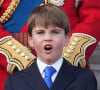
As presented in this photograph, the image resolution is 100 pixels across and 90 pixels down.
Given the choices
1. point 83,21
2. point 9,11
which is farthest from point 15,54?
point 83,21

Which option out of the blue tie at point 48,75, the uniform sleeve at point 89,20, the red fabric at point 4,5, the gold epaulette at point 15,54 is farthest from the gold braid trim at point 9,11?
the blue tie at point 48,75

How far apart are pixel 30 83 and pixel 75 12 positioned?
582mm

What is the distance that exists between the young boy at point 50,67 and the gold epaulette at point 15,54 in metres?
0.19

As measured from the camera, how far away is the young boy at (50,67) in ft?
4.87

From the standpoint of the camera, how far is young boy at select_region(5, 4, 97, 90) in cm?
148

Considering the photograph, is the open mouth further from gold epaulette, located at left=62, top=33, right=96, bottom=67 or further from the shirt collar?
gold epaulette, located at left=62, top=33, right=96, bottom=67

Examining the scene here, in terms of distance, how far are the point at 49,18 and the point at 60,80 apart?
23 cm

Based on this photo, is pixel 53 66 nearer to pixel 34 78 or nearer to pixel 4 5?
pixel 34 78

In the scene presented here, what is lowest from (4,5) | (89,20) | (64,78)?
(64,78)

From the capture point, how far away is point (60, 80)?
153 cm

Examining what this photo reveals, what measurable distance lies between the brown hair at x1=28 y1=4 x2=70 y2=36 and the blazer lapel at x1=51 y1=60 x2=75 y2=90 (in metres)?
0.14

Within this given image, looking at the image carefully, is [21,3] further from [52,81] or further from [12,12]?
[52,81]

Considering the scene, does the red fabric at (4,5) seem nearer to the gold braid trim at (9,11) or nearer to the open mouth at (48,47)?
the gold braid trim at (9,11)

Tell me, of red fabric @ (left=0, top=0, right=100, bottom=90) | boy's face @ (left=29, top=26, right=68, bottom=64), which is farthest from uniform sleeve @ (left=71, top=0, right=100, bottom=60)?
boy's face @ (left=29, top=26, right=68, bottom=64)
